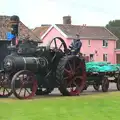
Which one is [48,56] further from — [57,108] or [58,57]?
[57,108]

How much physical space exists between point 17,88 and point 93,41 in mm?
56357

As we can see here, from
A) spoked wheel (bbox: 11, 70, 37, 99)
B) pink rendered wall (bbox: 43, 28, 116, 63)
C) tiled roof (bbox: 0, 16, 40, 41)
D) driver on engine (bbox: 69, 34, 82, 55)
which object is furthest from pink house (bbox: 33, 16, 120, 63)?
spoked wheel (bbox: 11, 70, 37, 99)

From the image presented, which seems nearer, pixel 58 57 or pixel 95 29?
pixel 58 57

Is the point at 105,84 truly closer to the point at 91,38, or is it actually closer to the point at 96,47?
the point at 91,38

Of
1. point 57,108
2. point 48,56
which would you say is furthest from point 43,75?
point 57,108

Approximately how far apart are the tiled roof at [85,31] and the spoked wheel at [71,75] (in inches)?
1959

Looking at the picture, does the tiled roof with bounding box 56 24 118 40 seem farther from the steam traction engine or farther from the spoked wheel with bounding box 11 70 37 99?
the spoked wheel with bounding box 11 70 37 99

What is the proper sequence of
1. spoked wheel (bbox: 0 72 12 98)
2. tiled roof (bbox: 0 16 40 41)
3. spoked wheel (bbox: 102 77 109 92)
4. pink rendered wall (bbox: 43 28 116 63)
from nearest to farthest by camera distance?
spoked wheel (bbox: 0 72 12 98) < spoked wheel (bbox: 102 77 109 92) < tiled roof (bbox: 0 16 40 41) < pink rendered wall (bbox: 43 28 116 63)

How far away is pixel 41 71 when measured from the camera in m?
18.6

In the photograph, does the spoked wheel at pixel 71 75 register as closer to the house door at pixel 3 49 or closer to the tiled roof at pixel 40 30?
the house door at pixel 3 49

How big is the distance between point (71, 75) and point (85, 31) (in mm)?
54844

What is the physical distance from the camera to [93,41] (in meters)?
73.2

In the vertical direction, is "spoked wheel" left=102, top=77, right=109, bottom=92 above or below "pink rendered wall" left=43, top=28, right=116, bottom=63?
below

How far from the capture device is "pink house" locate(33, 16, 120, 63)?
71875mm
